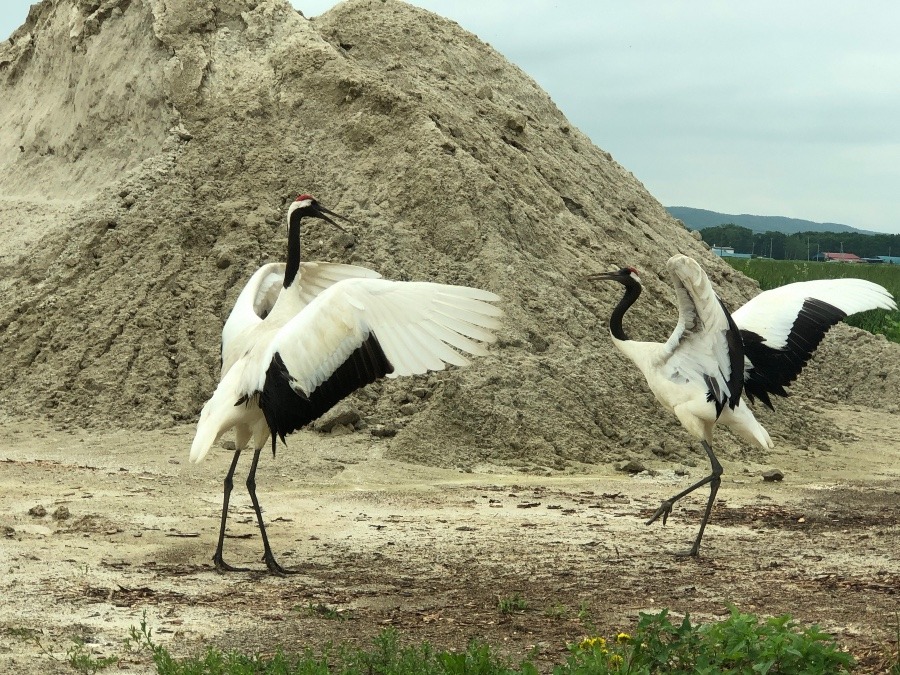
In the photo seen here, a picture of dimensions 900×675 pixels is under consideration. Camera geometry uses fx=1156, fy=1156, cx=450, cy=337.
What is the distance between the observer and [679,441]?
12086 mm

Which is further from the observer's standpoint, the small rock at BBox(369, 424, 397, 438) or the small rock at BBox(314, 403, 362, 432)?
the small rock at BBox(314, 403, 362, 432)

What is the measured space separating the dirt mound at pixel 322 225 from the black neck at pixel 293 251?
370 cm

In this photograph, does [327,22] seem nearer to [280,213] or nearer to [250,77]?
[250,77]

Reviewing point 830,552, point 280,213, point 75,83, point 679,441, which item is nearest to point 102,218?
point 280,213

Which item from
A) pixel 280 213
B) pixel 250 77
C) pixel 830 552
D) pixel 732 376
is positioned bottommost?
pixel 830 552

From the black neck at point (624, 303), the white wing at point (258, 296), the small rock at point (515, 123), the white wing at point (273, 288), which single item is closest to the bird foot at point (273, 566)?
the white wing at point (273, 288)

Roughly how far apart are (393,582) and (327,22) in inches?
465

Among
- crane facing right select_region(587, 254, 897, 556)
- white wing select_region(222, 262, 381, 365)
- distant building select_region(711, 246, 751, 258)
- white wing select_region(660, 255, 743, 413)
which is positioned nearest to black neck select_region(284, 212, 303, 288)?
white wing select_region(222, 262, 381, 365)

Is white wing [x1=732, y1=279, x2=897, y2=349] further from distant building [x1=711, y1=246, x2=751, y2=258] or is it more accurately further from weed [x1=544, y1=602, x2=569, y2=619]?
distant building [x1=711, y1=246, x2=751, y2=258]

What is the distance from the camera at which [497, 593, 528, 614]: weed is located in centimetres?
596

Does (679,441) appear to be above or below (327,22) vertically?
below

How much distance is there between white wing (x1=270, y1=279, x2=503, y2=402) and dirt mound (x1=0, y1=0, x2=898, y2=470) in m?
4.63

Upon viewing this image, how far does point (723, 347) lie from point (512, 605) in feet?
10.5

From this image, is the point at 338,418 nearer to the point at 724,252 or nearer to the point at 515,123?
the point at 515,123
